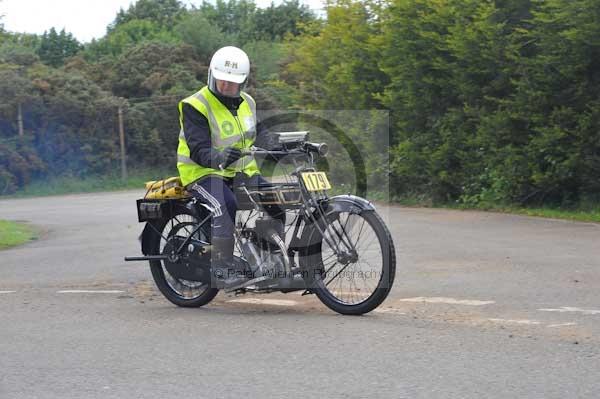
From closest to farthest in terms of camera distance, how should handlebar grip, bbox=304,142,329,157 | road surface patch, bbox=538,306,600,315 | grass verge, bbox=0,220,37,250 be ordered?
road surface patch, bbox=538,306,600,315 < handlebar grip, bbox=304,142,329,157 < grass verge, bbox=0,220,37,250

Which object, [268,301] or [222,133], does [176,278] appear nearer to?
[268,301]

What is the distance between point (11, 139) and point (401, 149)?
26.0 metres

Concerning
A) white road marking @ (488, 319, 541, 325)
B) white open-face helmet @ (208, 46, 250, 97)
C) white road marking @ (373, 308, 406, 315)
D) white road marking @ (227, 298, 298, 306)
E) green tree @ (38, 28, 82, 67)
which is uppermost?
Answer: green tree @ (38, 28, 82, 67)

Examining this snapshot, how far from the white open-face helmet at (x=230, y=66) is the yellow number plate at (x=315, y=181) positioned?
93cm

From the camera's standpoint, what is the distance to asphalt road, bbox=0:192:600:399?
217 inches

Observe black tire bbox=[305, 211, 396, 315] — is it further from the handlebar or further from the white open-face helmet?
the white open-face helmet

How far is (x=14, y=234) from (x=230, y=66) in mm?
11430

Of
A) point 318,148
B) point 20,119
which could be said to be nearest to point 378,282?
point 318,148

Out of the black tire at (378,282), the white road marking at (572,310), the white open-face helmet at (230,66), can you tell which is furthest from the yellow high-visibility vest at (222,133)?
the white road marking at (572,310)

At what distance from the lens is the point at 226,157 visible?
7.71 meters

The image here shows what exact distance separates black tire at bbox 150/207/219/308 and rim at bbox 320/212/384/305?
1133 millimetres

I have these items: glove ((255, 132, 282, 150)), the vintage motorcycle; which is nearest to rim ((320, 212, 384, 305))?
the vintage motorcycle

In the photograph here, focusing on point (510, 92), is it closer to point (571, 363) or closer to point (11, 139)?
point (571, 363)

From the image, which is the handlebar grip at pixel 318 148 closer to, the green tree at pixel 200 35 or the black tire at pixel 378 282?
the black tire at pixel 378 282
